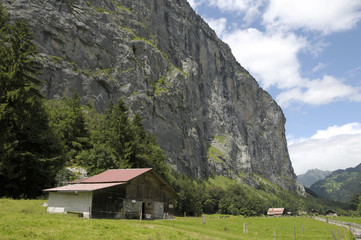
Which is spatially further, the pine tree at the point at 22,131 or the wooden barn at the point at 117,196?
the pine tree at the point at 22,131

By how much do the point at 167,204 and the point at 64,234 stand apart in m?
26.9

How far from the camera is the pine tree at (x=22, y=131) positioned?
32312mm

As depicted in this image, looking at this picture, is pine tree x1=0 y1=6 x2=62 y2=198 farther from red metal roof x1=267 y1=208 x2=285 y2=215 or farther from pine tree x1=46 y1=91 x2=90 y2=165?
red metal roof x1=267 y1=208 x2=285 y2=215

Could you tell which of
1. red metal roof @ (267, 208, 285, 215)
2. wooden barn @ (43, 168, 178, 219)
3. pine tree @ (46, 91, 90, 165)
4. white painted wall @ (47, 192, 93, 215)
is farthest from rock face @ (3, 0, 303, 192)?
white painted wall @ (47, 192, 93, 215)

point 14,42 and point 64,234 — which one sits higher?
point 14,42

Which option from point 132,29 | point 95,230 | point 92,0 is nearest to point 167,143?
point 132,29

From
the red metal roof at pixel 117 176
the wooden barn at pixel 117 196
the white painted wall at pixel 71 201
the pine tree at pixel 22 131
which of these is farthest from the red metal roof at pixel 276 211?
the white painted wall at pixel 71 201

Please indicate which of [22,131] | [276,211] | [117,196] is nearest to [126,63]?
[22,131]

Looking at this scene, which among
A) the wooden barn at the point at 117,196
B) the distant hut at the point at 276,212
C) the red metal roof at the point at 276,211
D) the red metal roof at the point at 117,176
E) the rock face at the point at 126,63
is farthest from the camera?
the red metal roof at the point at 276,211

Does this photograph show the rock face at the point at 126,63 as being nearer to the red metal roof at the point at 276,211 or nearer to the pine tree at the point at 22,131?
the red metal roof at the point at 276,211

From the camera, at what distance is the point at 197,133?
179375mm

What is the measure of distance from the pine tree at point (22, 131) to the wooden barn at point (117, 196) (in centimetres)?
476

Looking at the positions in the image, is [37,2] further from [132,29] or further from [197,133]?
[197,133]

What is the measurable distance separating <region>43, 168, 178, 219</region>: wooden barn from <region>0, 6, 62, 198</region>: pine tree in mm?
4761
